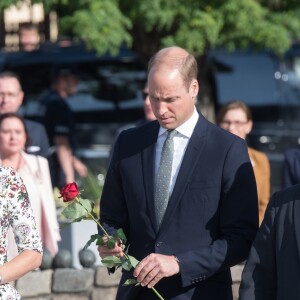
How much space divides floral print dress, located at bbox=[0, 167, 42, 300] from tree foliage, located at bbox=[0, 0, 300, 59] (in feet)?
21.8

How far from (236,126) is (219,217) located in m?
3.44

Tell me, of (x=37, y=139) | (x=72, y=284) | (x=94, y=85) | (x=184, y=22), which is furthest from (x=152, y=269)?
(x=94, y=85)

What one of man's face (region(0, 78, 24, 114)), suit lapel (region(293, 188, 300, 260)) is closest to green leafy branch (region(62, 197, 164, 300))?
suit lapel (region(293, 188, 300, 260))

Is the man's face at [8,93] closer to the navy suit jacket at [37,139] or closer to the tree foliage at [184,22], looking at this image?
the navy suit jacket at [37,139]

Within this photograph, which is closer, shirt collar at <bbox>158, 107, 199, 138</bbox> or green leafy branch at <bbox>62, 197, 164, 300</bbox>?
green leafy branch at <bbox>62, 197, 164, 300</bbox>

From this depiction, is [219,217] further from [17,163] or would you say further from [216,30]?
[216,30]

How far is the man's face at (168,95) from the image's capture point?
516 centimetres

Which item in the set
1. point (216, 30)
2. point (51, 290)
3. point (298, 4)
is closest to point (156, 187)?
point (51, 290)

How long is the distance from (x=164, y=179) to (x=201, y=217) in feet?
0.80

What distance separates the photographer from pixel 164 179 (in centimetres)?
528

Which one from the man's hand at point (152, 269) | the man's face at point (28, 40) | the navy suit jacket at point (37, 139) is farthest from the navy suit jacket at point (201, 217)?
the man's face at point (28, 40)

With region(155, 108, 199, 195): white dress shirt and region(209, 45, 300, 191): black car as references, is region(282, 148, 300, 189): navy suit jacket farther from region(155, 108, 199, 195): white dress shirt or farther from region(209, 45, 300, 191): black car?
region(209, 45, 300, 191): black car

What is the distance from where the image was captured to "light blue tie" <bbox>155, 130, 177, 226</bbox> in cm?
525

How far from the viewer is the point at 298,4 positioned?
12.8 metres
